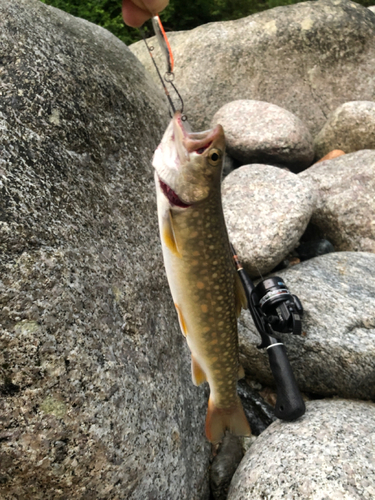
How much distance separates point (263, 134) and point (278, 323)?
3.30 meters

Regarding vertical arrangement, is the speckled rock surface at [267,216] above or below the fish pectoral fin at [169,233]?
below

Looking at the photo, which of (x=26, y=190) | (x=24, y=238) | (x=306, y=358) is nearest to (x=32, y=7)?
(x=26, y=190)

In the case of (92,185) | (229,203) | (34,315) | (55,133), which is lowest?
(229,203)

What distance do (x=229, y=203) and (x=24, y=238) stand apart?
103 inches

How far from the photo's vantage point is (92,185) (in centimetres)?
219

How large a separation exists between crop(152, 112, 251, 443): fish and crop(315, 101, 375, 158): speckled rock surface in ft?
15.2

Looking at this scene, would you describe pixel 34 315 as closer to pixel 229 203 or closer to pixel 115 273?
pixel 115 273

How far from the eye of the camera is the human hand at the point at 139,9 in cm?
184

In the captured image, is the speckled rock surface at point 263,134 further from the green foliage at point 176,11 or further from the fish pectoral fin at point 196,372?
the fish pectoral fin at point 196,372

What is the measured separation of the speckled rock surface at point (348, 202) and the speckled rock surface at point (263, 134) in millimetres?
704

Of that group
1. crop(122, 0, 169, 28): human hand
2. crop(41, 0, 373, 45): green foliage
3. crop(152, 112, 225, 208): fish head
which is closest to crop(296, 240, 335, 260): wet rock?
crop(152, 112, 225, 208): fish head

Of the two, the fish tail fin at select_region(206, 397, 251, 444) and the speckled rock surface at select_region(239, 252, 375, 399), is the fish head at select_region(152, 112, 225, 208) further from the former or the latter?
the speckled rock surface at select_region(239, 252, 375, 399)

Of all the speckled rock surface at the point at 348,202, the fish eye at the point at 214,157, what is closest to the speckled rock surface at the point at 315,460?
the fish eye at the point at 214,157

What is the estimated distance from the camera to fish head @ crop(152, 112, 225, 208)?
1.56 meters
